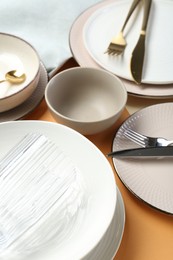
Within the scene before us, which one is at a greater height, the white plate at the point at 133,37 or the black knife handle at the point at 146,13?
the black knife handle at the point at 146,13

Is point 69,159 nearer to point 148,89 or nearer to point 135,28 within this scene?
point 148,89

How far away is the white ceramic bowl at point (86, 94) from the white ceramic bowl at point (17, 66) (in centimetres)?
3

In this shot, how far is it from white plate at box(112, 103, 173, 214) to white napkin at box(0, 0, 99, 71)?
185 millimetres

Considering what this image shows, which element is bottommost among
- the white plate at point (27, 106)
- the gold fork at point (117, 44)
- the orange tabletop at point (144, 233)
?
the orange tabletop at point (144, 233)

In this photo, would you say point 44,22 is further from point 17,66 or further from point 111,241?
point 111,241

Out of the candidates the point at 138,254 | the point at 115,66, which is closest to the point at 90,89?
the point at 115,66

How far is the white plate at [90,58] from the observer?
60cm

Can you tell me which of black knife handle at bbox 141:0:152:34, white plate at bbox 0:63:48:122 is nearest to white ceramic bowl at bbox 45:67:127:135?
white plate at bbox 0:63:48:122

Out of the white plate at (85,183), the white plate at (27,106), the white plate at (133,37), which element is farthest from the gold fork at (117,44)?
the white plate at (85,183)

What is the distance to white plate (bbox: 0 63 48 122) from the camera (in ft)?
1.84

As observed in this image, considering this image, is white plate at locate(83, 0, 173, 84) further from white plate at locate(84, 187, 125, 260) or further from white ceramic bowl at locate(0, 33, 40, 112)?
white plate at locate(84, 187, 125, 260)

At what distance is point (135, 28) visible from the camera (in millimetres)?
694

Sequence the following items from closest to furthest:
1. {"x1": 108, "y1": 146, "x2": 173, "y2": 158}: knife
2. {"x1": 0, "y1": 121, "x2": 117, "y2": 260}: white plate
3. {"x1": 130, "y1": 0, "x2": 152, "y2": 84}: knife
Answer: {"x1": 0, "y1": 121, "x2": 117, "y2": 260}: white plate < {"x1": 108, "y1": 146, "x2": 173, "y2": 158}: knife < {"x1": 130, "y1": 0, "x2": 152, "y2": 84}: knife

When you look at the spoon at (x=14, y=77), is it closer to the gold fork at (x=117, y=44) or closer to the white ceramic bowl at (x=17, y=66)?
the white ceramic bowl at (x=17, y=66)
